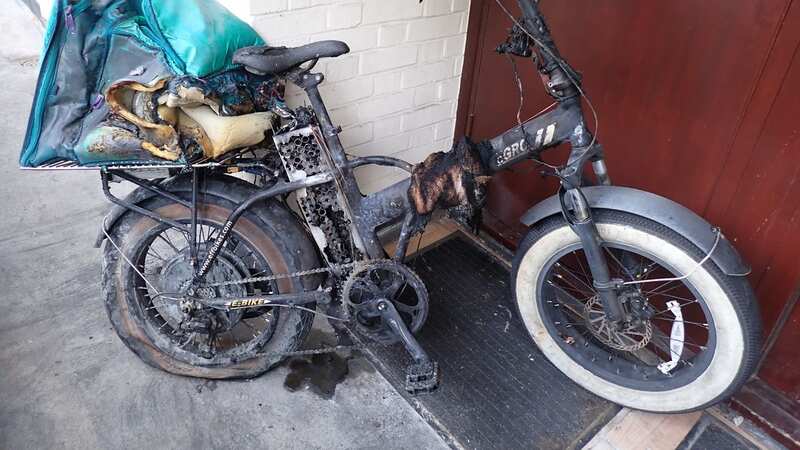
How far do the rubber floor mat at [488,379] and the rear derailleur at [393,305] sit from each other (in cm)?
16

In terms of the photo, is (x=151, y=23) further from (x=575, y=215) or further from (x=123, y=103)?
(x=575, y=215)

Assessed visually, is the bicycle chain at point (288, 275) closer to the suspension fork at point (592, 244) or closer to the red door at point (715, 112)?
the suspension fork at point (592, 244)

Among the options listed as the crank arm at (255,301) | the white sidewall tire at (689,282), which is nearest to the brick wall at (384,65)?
the crank arm at (255,301)

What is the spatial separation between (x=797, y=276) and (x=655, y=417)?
774mm

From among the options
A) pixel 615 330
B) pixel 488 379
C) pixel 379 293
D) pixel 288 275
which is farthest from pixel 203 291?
pixel 615 330

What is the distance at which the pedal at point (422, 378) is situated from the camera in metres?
2.22

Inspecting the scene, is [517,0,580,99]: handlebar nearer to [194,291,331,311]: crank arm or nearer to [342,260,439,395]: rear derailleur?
[342,260,439,395]: rear derailleur

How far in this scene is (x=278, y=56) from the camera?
1907 mm

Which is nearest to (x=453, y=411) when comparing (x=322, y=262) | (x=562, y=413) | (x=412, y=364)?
(x=412, y=364)

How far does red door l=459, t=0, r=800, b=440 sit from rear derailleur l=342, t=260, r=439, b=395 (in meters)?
1.16

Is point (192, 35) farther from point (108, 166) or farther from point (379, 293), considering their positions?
point (379, 293)

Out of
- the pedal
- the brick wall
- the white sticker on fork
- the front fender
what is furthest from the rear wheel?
the white sticker on fork

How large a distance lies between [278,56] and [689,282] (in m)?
1.64

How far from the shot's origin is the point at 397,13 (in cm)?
264
